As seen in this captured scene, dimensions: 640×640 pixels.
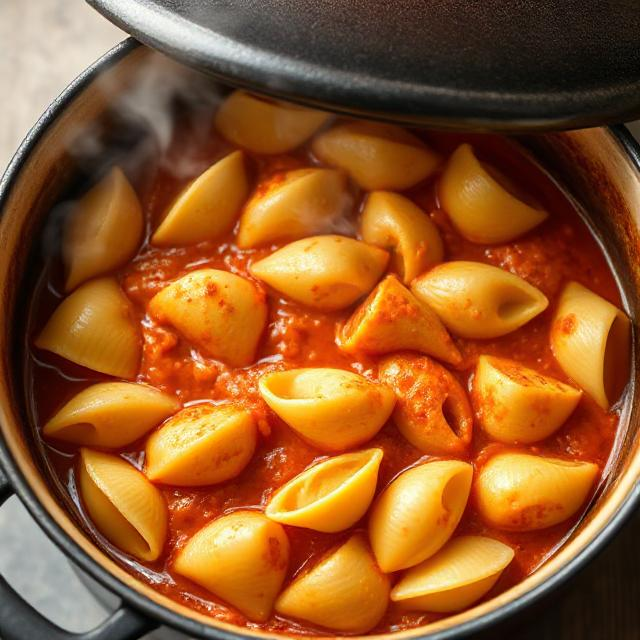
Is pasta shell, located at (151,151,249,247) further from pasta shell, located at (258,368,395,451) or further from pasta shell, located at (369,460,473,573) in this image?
pasta shell, located at (369,460,473,573)

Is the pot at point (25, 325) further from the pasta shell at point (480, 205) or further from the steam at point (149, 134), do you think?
the pasta shell at point (480, 205)

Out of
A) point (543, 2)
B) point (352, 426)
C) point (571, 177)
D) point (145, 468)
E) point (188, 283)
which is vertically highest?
point (543, 2)

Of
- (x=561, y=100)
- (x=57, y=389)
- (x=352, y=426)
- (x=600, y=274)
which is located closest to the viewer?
(x=561, y=100)

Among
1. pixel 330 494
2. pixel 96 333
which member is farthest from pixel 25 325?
pixel 330 494

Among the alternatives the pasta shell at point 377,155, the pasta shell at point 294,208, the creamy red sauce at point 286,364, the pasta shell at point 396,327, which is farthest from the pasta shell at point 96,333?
the pasta shell at point 377,155

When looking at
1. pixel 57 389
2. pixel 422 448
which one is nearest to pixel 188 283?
pixel 57 389

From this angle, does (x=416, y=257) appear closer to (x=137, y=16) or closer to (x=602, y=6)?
(x=602, y=6)

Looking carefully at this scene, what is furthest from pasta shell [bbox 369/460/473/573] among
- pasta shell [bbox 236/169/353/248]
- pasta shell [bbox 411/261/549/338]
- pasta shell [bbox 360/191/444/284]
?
pasta shell [bbox 236/169/353/248]
